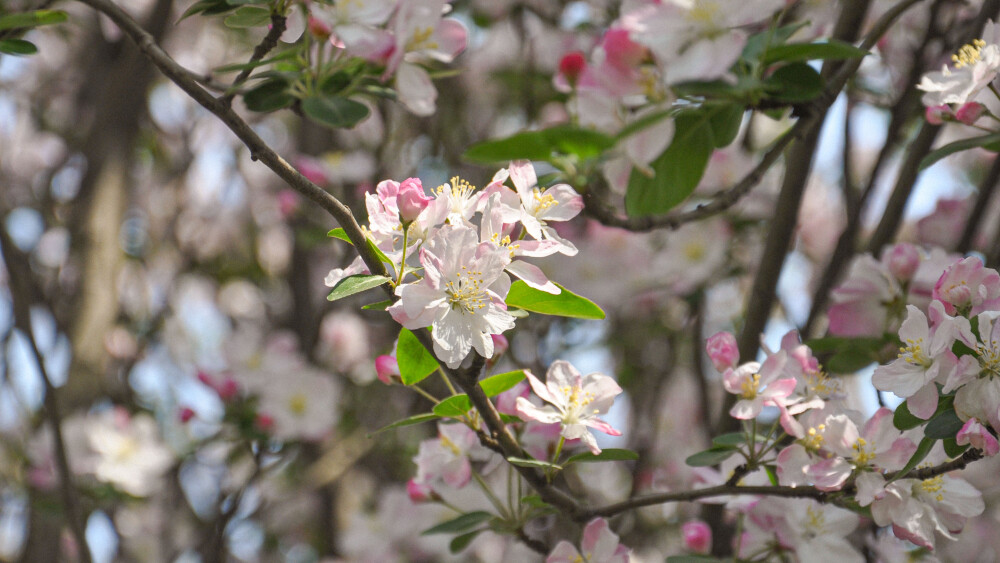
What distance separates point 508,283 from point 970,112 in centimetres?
64

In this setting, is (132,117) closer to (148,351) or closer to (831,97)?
(148,351)

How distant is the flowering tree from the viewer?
82cm

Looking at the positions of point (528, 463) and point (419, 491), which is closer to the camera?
point (528, 463)

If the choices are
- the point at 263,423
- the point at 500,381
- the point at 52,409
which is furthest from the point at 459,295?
the point at 263,423

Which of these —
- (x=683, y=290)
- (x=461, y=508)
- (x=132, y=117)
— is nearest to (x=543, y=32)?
(x=683, y=290)

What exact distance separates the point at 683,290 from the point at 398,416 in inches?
39.8

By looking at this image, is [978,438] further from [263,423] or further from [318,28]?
[263,423]

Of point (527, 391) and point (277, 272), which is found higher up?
point (527, 391)

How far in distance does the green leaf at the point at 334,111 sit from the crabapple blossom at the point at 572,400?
0.37 m

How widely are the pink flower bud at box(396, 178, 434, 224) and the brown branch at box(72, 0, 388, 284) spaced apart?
48 mm

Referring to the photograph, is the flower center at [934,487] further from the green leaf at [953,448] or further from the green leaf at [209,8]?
the green leaf at [209,8]

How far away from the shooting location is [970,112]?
1.01 m

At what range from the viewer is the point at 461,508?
1348 millimetres

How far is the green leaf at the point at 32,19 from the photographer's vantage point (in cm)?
97
